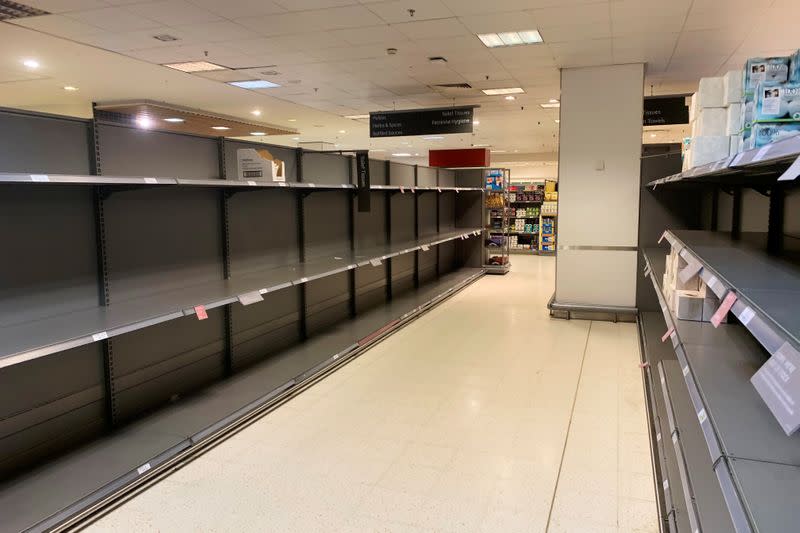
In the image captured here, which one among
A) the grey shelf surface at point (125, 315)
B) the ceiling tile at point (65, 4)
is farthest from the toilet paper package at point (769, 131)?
the ceiling tile at point (65, 4)

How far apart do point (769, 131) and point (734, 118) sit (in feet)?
1.58

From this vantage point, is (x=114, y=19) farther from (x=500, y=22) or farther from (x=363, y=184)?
(x=500, y=22)

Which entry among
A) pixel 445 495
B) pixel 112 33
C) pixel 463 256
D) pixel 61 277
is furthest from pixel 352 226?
pixel 463 256

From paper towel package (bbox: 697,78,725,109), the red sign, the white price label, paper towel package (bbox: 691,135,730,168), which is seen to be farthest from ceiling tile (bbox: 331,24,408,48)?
the red sign

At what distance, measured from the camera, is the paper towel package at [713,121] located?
2785mm

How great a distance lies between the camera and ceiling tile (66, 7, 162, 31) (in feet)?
16.7

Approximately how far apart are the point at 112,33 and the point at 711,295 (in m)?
6.02

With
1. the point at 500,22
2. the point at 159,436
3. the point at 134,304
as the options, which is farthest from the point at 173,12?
the point at 159,436

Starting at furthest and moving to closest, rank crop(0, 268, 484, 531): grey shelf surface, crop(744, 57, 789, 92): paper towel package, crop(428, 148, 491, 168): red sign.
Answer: crop(428, 148, 491, 168): red sign < crop(0, 268, 484, 531): grey shelf surface < crop(744, 57, 789, 92): paper towel package

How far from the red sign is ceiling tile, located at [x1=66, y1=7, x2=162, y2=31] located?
10.6 m

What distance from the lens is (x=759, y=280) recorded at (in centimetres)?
177

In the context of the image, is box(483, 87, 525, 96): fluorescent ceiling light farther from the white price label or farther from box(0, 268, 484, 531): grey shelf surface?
the white price label

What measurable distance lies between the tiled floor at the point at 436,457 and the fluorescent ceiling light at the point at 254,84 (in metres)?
5.07

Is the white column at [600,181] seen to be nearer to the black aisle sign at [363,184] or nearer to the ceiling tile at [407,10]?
the ceiling tile at [407,10]
